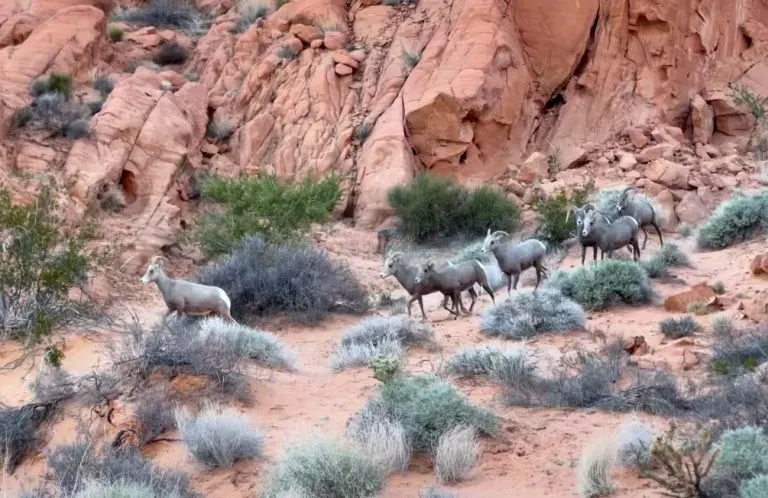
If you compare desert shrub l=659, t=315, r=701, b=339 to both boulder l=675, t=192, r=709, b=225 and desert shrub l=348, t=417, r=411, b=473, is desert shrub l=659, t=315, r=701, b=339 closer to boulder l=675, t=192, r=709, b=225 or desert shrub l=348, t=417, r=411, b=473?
desert shrub l=348, t=417, r=411, b=473

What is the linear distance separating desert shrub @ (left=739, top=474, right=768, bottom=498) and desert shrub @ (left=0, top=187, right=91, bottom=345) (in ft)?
32.0

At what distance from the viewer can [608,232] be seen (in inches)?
642

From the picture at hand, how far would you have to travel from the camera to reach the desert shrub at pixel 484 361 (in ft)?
31.8

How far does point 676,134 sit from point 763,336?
1561 centimetres

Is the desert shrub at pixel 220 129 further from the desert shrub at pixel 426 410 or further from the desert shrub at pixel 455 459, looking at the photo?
the desert shrub at pixel 455 459

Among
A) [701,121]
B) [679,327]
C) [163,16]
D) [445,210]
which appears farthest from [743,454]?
[163,16]

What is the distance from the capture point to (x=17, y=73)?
22.8 m

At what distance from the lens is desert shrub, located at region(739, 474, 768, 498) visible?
5438 millimetres

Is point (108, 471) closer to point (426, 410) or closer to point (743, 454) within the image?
point (426, 410)

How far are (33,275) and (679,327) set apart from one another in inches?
357

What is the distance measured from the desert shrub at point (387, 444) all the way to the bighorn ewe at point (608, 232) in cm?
925

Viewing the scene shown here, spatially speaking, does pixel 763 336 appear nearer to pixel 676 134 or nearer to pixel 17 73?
pixel 676 134

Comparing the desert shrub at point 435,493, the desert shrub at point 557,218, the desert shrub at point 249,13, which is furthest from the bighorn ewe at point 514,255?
the desert shrub at point 249,13

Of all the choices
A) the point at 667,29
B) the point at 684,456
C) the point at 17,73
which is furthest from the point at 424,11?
the point at 684,456
